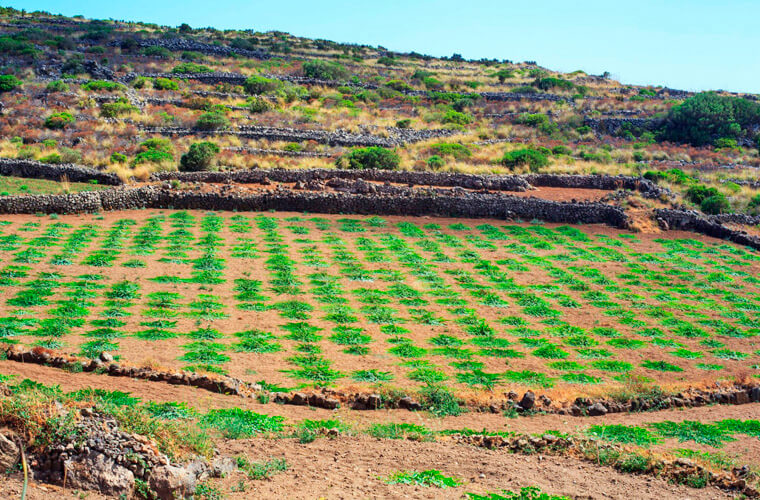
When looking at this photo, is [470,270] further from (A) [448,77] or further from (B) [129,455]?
(A) [448,77]

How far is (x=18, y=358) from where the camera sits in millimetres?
10695

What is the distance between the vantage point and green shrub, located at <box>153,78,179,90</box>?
5003cm

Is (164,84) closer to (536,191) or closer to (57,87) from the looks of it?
(57,87)

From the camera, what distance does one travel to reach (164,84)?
50.1m

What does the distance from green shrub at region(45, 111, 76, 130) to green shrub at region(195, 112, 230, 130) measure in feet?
22.7

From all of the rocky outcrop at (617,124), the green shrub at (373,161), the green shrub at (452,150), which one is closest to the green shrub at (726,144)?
the rocky outcrop at (617,124)

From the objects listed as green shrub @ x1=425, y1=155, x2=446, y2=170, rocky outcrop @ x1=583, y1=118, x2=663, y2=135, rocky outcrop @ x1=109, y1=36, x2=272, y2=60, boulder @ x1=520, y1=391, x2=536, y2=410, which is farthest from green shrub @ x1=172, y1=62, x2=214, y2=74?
boulder @ x1=520, y1=391, x2=536, y2=410

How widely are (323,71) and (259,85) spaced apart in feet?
36.3

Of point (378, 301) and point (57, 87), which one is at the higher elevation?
point (57, 87)

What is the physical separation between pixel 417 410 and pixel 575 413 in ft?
8.28

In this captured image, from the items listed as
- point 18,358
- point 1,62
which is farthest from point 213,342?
point 1,62

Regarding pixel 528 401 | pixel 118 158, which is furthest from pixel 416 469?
pixel 118 158

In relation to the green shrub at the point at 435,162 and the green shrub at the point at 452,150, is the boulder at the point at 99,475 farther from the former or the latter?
the green shrub at the point at 452,150

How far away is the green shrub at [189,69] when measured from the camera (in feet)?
184
